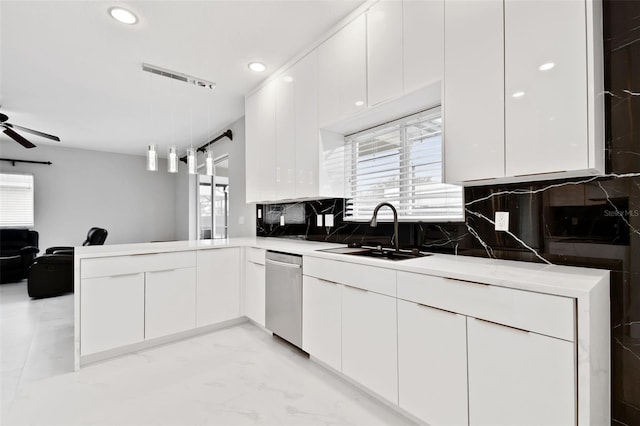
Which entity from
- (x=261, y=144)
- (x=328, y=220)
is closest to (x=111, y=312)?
(x=328, y=220)

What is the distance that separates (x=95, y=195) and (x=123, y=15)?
603 centimetres

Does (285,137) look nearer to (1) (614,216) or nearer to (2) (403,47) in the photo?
(2) (403,47)

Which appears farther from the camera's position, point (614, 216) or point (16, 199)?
point (16, 199)

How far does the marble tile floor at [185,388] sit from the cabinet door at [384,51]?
2.06 meters

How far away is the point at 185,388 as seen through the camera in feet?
6.55

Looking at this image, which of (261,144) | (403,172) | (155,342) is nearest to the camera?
(403,172)

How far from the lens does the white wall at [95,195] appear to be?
6.12 m

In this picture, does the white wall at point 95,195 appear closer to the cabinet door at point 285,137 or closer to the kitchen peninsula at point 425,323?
the kitchen peninsula at point 425,323

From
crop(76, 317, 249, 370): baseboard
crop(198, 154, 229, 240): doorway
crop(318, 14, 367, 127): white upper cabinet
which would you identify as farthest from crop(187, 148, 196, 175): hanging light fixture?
crop(198, 154, 229, 240): doorway

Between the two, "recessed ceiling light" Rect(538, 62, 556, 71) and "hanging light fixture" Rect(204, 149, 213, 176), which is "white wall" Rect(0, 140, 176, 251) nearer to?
"hanging light fixture" Rect(204, 149, 213, 176)

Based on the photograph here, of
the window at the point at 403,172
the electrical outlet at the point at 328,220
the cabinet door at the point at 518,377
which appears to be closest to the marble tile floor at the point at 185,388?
the cabinet door at the point at 518,377

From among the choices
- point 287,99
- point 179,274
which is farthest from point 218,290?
point 287,99

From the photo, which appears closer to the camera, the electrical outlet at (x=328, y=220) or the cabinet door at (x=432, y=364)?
the cabinet door at (x=432, y=364)

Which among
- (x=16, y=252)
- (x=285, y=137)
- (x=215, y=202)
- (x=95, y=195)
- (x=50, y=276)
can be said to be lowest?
(x=50, y=276)
